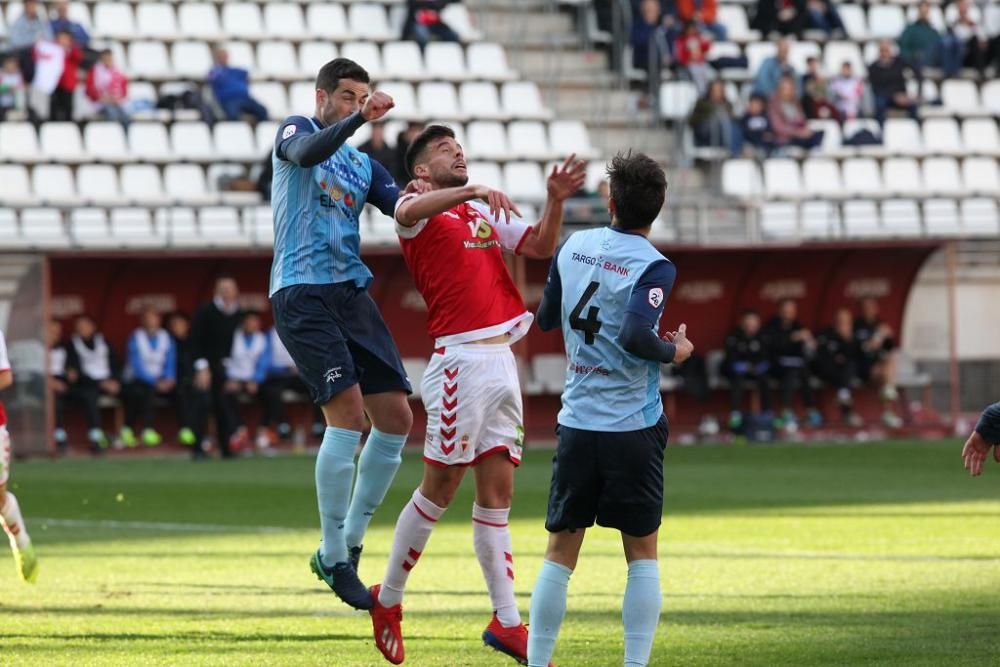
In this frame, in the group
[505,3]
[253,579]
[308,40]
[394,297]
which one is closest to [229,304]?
[394,297]

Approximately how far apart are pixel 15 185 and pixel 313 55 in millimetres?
5283

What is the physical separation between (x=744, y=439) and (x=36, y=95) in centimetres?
1071

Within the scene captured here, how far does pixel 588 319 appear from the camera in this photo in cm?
678

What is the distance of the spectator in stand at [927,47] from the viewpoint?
30547 mm

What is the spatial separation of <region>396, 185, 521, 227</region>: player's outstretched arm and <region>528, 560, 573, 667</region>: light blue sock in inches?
55.7

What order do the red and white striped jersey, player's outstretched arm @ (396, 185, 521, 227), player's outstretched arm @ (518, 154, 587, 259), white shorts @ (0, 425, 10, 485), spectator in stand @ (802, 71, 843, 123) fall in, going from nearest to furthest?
player's outstretched arm @ (518, 154, 587, 259), player's outstretched arm @ (396, 185, 521, 227), the red and white striped jersey, white shorts @ (0, 425, 10, 485), spectator in stand @ (802, 71, 843, 123)

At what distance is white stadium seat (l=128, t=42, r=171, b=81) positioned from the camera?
84.5 ft

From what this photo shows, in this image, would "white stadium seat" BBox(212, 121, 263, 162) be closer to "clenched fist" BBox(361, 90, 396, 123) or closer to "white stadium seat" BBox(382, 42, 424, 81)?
"white stadium seat" BBox(382, 42, 424, 81)

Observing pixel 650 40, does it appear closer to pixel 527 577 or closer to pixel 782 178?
pixel 782 178

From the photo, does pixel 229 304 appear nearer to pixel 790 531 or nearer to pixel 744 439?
pixel 744 439

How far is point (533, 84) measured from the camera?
2803 centimetres

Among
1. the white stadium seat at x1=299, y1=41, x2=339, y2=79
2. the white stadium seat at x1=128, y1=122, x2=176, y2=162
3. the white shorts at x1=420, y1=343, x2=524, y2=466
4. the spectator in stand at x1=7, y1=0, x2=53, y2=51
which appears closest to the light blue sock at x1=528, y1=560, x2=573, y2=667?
the white shorts at x1=420, y1=343, x2=524, y2=466

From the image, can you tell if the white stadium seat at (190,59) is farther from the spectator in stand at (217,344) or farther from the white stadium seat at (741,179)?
the white stadium seat at (741,179)

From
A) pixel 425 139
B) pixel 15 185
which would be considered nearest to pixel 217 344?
pixel 15 185
